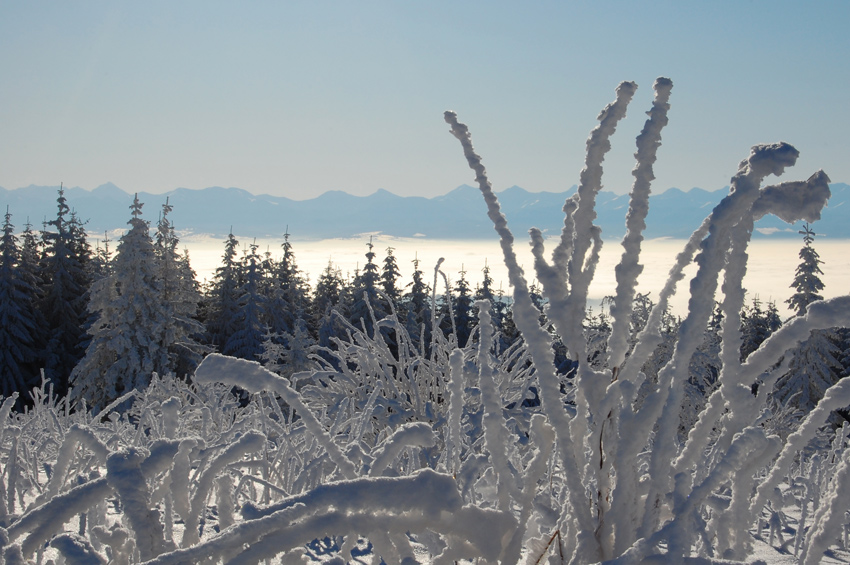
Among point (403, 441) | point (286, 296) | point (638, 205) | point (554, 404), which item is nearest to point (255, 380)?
point (403, 441)

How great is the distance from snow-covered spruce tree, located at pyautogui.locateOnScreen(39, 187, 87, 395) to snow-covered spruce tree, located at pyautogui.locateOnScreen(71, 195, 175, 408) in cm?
698

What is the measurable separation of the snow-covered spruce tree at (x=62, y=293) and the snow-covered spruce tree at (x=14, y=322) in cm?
132

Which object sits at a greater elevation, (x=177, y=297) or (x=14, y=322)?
(x=177, y=297)

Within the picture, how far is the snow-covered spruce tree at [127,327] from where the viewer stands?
2611 centimetres

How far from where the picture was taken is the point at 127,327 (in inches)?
1040

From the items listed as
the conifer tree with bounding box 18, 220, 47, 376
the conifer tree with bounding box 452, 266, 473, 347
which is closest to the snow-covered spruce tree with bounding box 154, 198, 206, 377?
the conifer tree with bounding box 18, 220, 47, 376

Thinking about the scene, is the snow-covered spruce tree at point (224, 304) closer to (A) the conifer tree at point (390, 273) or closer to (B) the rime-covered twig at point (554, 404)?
(A) the conifer tree at point (390, 273)

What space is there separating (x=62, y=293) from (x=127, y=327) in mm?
10525

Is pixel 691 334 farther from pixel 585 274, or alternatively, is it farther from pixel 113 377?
pixel 113 377

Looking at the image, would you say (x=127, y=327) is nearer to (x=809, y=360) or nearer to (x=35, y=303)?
(x=35, y=303)

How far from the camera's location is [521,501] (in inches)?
40.7

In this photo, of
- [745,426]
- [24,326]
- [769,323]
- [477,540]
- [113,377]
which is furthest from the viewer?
[769,323]

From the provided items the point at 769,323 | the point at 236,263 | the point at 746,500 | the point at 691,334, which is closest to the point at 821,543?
the point at 746,500

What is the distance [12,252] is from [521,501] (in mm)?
38278
